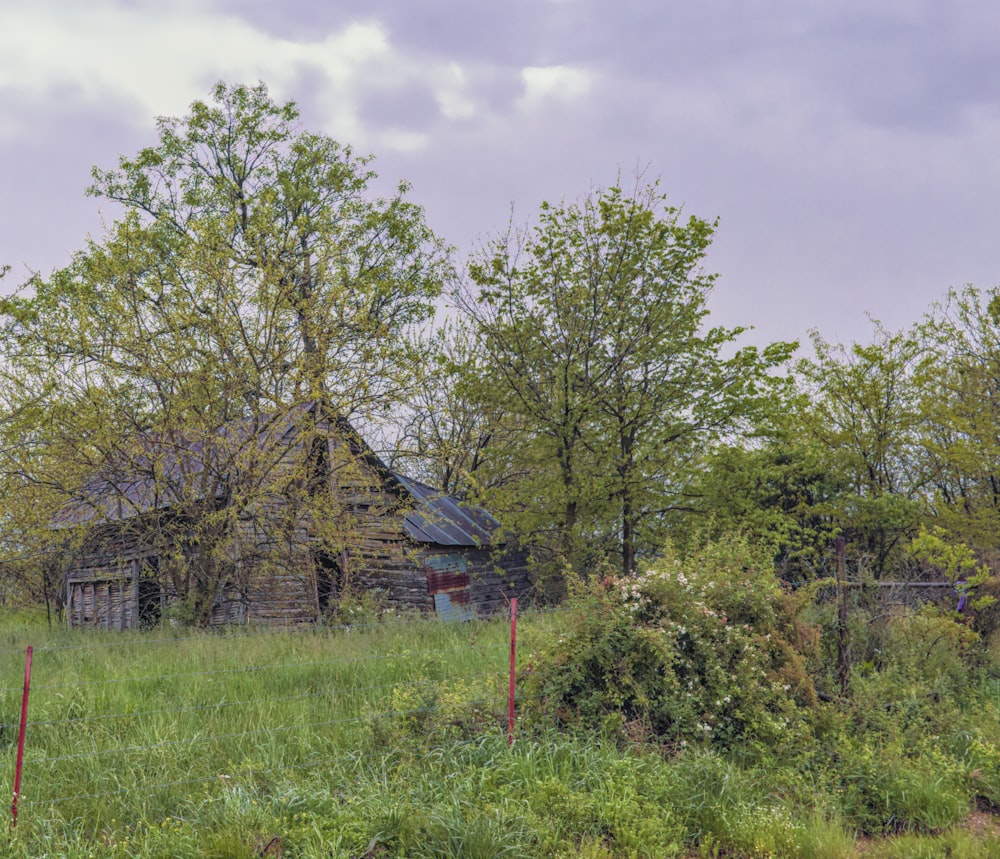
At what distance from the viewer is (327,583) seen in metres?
19.7

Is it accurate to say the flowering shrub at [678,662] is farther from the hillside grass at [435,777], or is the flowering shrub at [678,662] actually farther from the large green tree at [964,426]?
the large green tree at [964,426]

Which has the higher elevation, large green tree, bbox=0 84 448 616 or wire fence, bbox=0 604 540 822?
large green tree, bbox=0 84 448 616

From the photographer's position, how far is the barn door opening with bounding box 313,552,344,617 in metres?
18.0

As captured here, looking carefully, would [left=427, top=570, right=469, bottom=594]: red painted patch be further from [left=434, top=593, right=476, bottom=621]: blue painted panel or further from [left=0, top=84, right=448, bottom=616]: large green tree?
[left=0, top=84, right=448, bottom=616]: large green tree

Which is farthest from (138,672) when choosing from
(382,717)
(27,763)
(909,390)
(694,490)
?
(909,390)

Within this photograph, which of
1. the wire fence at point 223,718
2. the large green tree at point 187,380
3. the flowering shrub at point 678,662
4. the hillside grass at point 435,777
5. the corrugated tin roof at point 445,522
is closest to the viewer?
the hillside grass at point 435,777

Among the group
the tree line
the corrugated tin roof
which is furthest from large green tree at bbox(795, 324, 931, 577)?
the corrugated tin roof

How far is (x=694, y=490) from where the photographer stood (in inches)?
823

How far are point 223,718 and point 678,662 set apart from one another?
431 cm

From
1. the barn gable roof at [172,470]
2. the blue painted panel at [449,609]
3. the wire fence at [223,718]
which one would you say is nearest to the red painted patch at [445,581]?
the blue painted panel at [449,609]

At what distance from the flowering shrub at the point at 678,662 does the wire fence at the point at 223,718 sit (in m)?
0.72

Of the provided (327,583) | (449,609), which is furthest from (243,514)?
(449,609)

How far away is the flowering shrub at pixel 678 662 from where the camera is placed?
773 centimetres

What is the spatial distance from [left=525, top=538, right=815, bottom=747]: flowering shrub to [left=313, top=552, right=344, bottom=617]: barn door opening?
33.2 ft
